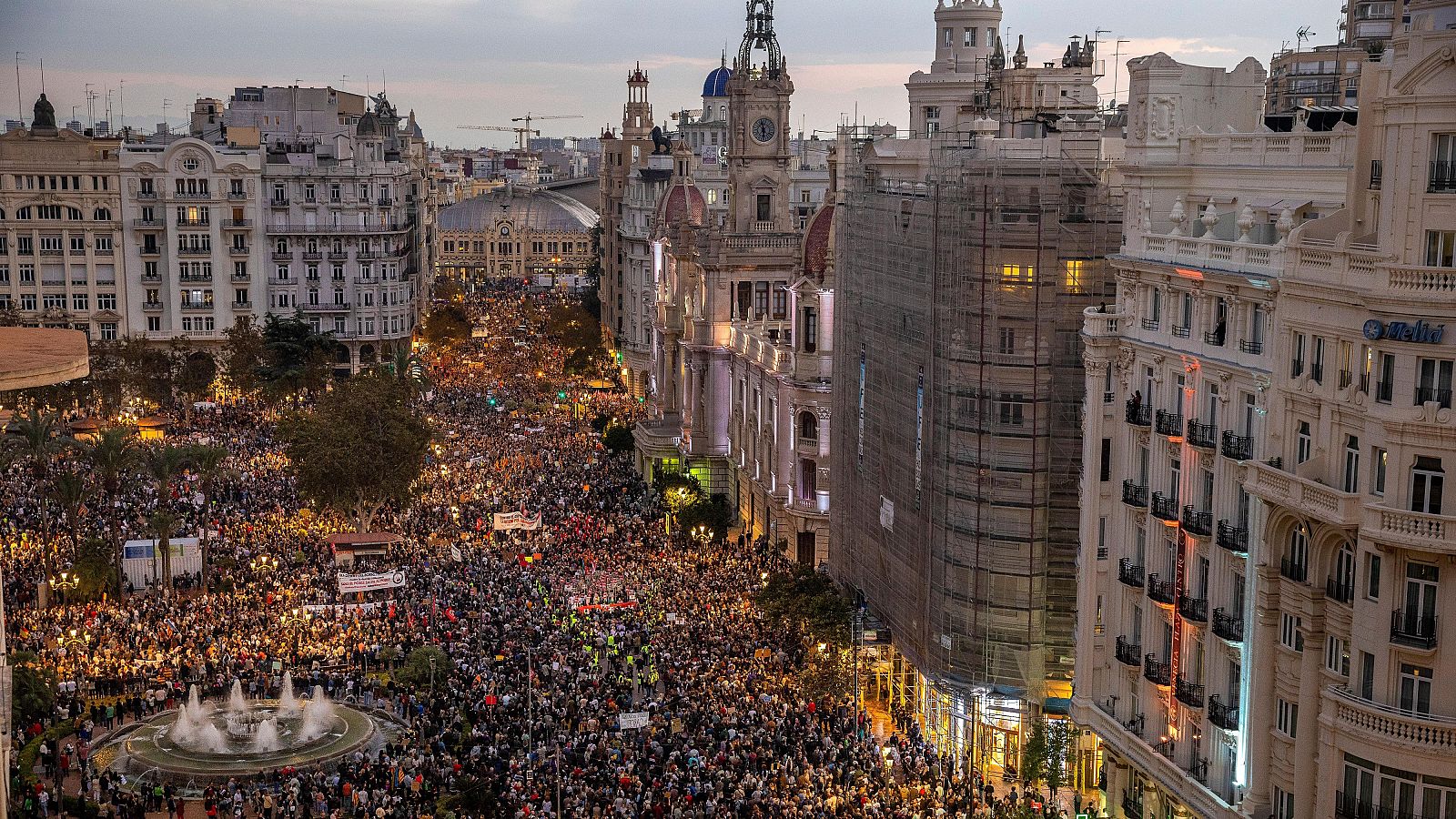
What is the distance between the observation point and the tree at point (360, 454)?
72.9 meters

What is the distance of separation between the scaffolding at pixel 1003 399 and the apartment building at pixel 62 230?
3122 inches

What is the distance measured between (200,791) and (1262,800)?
28044 millimetres

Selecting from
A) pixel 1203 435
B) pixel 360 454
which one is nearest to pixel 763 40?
pixel 360 454

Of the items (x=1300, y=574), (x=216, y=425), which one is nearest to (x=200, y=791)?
(x=1300, y=574)

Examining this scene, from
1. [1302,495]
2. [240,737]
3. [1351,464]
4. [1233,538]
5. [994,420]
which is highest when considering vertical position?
[1351,464]

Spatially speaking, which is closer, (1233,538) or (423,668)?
(1233,538)

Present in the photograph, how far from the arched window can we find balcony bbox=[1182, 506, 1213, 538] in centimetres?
3303

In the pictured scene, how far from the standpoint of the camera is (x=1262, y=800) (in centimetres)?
3366

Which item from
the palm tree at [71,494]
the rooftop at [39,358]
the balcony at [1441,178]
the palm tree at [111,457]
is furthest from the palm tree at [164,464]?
the balcony at [1441,178]

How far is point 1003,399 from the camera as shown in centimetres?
4516

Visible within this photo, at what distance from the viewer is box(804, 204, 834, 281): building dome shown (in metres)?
69.9

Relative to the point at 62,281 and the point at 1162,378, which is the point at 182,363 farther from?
the point at 1162,378

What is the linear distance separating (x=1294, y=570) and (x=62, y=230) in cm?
9902

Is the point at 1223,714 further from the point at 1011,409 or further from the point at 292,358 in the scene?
the point at 292,358
